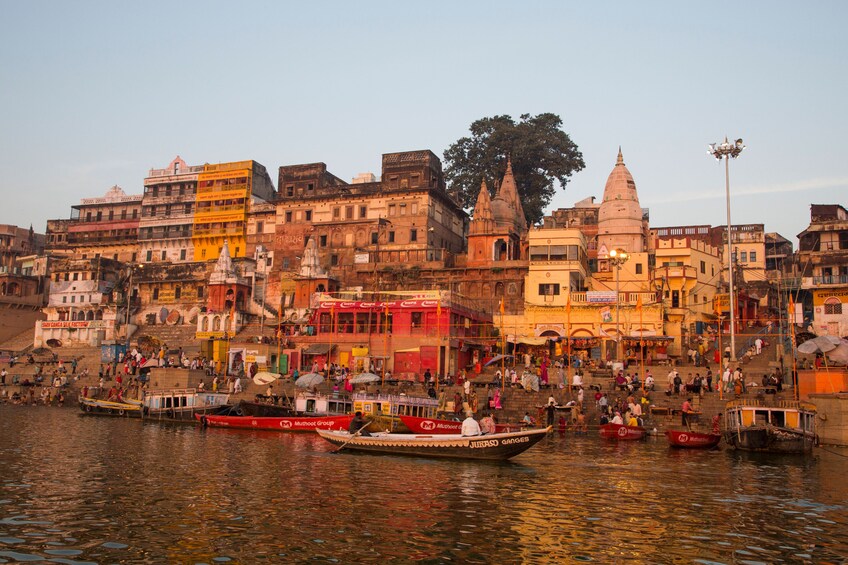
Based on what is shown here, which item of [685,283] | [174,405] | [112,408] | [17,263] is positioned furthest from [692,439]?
[17,263]

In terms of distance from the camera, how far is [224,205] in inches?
2864

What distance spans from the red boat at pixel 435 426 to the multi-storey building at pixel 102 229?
2103 inches

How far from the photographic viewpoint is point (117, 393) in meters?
43.6

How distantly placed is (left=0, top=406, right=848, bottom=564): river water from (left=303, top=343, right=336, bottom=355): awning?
21553mm

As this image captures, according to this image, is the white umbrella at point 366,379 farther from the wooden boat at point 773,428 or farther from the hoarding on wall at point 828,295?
the hoarding on wall at point 828,295

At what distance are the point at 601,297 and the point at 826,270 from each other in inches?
600

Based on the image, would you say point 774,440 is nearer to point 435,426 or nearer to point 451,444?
point 451,444

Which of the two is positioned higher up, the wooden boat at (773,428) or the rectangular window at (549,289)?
the rectangular window at (549,289)

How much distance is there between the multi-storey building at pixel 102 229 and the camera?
3066 inches

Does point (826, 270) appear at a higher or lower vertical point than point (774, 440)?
higher

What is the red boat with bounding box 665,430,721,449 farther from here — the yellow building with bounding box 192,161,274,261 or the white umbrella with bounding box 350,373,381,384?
the yellow building with bounding box 192,161,274,261

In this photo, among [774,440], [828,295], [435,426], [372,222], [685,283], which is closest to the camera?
[774,440]

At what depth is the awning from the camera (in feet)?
158

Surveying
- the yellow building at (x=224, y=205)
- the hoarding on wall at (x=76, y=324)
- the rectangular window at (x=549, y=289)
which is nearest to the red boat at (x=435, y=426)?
the rectangular window at (x=549, y=289)
